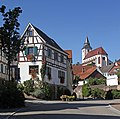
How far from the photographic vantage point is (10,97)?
3062 cm

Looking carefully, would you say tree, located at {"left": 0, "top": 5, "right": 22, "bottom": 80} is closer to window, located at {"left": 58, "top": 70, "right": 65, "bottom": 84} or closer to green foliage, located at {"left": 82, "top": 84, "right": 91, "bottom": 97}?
window, located at {"left": 58, "top": 70, "right": 65, "bottom": 84}

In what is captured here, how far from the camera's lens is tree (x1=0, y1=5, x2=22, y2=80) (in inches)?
1342

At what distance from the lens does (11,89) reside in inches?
1236

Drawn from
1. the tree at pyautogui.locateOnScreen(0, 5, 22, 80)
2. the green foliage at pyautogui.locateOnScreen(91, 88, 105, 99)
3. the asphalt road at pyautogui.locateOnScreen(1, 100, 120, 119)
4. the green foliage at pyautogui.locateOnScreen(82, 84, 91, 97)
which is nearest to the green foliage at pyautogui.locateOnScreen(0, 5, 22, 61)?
the tree at pyautogui.locateOnScreen(0, 5, 22, 80)

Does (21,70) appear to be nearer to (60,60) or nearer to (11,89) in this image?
(60,60)

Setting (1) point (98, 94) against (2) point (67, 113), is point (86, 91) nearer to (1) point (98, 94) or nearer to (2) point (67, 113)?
(1) point (98, 94)

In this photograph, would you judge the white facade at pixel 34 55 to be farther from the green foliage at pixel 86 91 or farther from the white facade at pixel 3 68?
the green foliage at pixel 86 91

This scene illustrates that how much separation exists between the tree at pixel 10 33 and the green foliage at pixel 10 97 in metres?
4.59

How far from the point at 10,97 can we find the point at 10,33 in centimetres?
721

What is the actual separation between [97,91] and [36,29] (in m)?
19.3

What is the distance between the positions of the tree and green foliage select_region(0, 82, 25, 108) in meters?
4.59

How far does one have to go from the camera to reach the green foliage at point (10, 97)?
30.5 m

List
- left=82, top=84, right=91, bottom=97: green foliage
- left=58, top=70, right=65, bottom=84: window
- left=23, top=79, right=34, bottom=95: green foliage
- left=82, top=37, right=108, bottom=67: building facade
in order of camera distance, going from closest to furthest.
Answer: left=23, top=79, right=34, bottom=95: green foliage, left=58, top=70, right=65, bottom=84: window, left=82, top=84, right=91, bottom=97: green foliage, left=82, top=37, right=108, bottom=67: building facade

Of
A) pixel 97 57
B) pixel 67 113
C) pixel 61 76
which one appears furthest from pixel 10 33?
pixel 97 57
